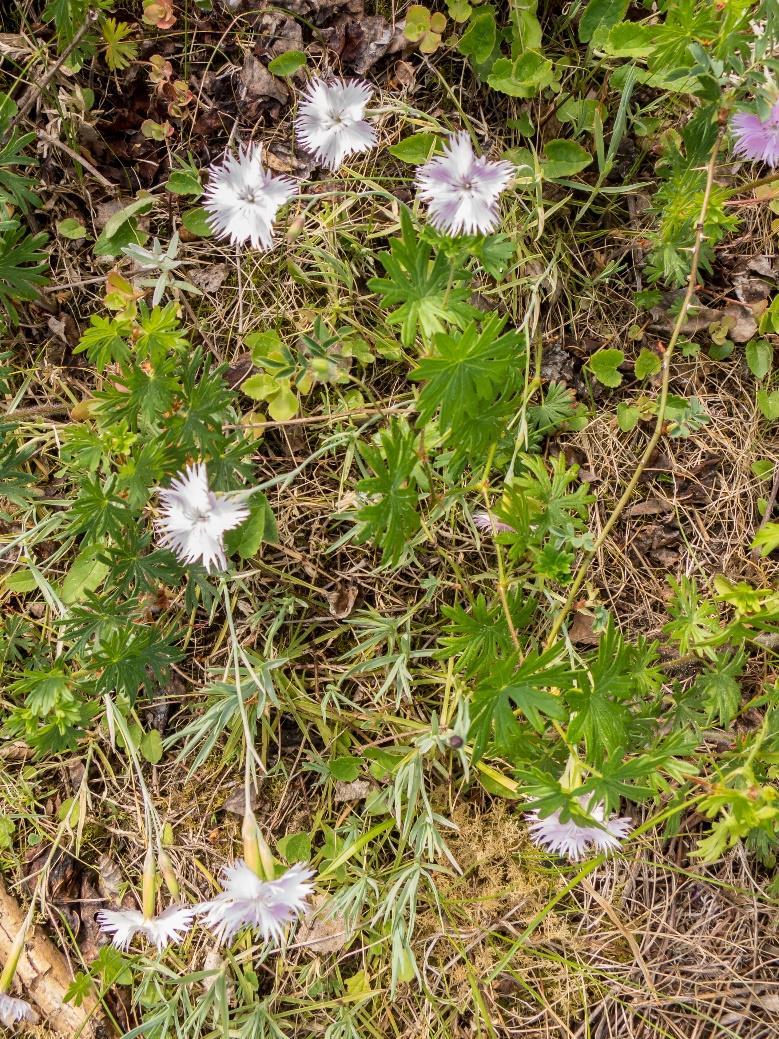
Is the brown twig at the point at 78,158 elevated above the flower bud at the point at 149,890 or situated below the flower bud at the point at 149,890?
above

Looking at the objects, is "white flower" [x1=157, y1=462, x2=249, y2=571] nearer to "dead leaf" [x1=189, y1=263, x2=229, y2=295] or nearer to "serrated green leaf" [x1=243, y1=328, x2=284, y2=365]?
"serrated green leaf" [x1=243, y1=328, x2=284, y2=365]

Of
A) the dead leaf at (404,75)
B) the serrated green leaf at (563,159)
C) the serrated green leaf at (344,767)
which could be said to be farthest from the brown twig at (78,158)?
the serrated green leaf at (344,767)

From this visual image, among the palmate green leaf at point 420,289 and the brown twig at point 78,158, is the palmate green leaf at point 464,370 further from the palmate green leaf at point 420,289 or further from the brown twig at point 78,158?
the brown twig at point 78,158

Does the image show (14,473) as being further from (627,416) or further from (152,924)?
(627,416)

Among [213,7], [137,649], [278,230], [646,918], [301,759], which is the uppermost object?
[213,7]

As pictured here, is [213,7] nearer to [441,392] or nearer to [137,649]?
[441,392]

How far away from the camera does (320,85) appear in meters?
1.78

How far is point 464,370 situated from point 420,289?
8.1 inches

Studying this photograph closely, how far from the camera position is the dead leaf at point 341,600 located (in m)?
2.25

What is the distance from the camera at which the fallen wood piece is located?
2.20 meters

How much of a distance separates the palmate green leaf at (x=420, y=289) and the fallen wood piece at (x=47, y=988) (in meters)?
1.89

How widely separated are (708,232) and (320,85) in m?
0.95

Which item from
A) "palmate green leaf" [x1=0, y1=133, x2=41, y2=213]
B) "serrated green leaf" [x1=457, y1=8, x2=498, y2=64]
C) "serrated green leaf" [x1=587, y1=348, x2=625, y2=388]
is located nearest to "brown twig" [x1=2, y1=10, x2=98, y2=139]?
"palmate green leaf" [x1=0, y1=133, x2=41, y2=213]

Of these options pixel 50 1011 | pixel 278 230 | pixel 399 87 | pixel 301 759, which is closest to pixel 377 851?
pixel 301 759
